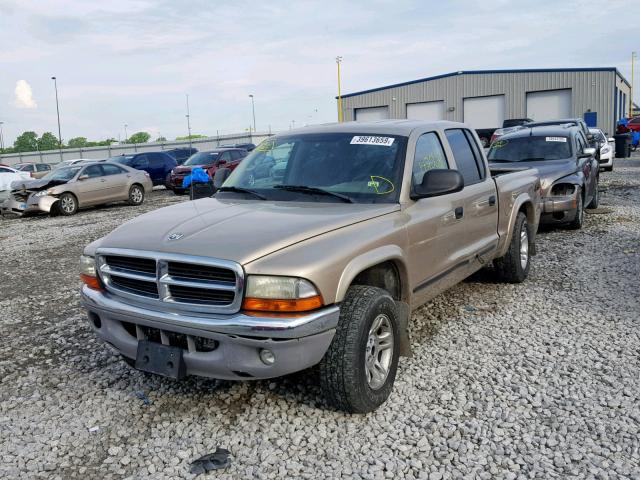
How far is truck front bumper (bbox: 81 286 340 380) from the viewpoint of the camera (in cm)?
312

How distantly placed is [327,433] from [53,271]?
6.32m

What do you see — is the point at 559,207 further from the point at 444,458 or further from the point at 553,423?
the point at 444,458

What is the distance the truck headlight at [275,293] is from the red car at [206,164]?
1722 centimetres

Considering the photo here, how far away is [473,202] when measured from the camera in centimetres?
511

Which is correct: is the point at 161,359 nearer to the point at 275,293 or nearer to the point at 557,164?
the point at 275,293

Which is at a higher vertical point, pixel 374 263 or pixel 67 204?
pixel 374 263

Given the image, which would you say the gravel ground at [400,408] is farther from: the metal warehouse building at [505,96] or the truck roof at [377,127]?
the metal warehouse building at [505,96]

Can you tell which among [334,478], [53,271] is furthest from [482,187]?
[53,271]

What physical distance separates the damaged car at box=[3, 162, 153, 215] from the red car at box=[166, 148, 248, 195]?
2284 mm

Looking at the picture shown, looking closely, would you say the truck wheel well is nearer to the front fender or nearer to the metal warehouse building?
the front fender

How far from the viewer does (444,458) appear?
3158 mm

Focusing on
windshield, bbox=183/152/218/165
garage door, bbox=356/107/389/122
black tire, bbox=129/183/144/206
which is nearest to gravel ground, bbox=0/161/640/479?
black tire, bbox=129/183/144/206

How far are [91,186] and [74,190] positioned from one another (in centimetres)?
56

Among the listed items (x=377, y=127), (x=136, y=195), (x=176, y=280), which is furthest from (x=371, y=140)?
(x=136, y=195)
